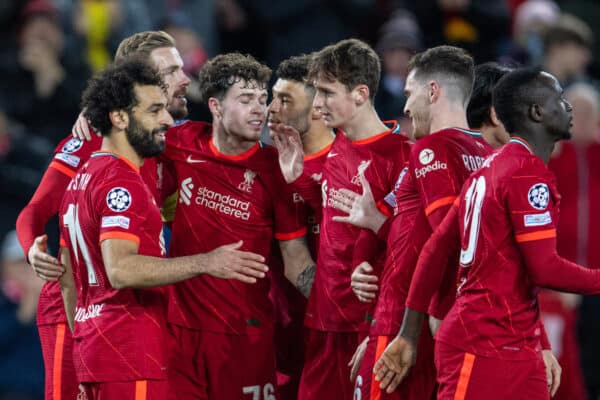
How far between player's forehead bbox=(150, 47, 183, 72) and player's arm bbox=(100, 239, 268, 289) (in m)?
1.62

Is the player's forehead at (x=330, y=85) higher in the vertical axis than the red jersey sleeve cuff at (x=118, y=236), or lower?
higher

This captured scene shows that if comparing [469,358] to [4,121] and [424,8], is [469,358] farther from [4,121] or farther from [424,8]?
[424,8]

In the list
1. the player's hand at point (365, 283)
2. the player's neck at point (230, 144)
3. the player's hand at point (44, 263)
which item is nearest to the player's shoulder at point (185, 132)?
the player's neck at point (230, 144)

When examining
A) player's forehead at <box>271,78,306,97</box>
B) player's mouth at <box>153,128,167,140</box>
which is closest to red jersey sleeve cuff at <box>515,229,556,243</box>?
player's mouth at <box>153,128,167,140</box>

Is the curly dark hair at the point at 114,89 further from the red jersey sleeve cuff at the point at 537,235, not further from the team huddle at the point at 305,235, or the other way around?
the red jersey sleeve cuff at the point at 537,235

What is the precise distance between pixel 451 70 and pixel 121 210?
1.87 m

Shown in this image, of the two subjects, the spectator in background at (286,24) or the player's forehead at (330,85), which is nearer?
the player's forehead at (330,85)

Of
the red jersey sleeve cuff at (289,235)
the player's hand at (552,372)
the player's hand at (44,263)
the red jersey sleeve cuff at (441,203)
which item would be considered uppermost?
the red jersey sleeve cuff at (441,203)

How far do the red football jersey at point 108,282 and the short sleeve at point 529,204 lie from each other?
1739 mm

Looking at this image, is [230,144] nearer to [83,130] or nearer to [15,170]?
[83,130]

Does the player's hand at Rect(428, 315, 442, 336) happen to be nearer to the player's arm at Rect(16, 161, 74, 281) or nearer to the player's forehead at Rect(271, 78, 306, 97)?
the player's forehead at Rect(271, 78, 306, 97)

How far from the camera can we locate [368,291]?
618 cm

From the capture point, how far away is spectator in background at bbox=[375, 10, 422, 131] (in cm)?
1058

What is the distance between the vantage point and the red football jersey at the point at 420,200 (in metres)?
5.73
